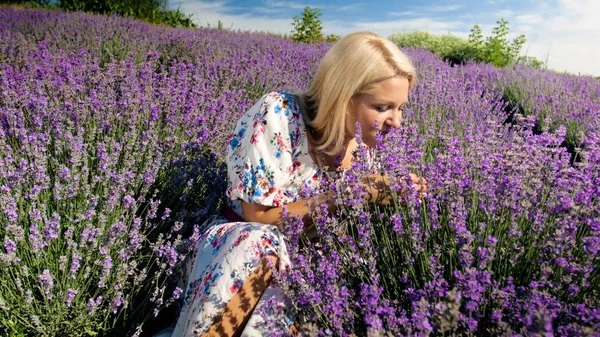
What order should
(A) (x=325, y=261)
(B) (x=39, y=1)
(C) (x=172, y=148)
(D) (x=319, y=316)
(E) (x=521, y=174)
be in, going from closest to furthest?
(D) (x=319, y=316) < (A) (x=325, y=261) < (E) (x=521, y=174) < (C) (x=172, y=148) < (B) (x=39, y=1)

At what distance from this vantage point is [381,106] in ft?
6.75

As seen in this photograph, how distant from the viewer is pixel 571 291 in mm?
1300

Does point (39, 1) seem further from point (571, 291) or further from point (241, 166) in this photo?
point (571, 291)

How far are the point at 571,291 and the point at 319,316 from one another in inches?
24.9

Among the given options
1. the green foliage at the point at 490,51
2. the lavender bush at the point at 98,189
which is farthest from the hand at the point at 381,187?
the green foliage at the point at 490,51

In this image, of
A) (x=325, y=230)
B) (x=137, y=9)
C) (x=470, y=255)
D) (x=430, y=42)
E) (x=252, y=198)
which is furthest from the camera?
(x=137, y=9)

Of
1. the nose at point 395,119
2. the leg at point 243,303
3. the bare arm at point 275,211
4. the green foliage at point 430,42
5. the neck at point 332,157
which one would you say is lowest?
the leg at point 243,303

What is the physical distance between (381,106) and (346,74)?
185mm

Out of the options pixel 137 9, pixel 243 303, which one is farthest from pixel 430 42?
pixel 243 303

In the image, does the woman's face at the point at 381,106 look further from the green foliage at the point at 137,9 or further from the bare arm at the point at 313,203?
the green foliage at the point at 137,9

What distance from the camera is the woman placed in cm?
178

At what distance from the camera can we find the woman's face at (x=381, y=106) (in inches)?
80.5

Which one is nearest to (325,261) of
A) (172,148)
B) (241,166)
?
(241,166)

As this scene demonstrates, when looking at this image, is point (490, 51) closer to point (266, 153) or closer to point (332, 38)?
point (332, 38)
